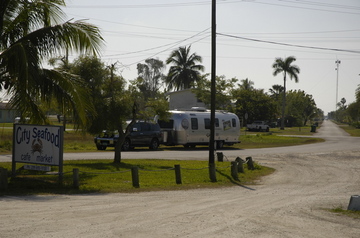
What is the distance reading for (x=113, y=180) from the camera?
16359mm

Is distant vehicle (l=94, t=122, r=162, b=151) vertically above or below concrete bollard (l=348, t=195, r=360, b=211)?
above

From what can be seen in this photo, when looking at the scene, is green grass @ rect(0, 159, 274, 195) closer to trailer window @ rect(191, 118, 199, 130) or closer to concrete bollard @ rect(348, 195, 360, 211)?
concrete bollard @ rect(348, 195, 360, 211)

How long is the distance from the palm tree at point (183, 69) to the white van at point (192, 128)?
27496 millimetres

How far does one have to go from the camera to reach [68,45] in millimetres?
15227

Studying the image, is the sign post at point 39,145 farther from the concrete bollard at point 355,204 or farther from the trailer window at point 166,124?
the trailer window at point 166,124

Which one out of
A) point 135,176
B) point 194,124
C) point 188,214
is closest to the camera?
point 188,214

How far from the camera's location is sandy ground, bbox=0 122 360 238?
8535 mm

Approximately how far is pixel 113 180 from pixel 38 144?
2819 millimetres

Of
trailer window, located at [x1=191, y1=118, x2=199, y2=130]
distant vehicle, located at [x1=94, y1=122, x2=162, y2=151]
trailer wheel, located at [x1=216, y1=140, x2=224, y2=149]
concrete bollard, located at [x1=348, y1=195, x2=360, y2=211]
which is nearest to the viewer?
concrete bollard, located at [x1=348, y1=195, x2=360, y2=211]

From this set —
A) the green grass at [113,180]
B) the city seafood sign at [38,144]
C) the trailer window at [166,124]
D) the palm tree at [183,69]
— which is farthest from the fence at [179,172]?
the palm tree at [183,69]

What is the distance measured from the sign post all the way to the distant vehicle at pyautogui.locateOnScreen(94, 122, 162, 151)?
13.8 m

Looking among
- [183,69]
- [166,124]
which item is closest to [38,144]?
[166,124]

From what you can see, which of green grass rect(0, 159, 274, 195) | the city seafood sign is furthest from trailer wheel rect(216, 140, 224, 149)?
the city seafood sign

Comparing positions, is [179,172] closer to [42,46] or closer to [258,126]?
[42,46]
